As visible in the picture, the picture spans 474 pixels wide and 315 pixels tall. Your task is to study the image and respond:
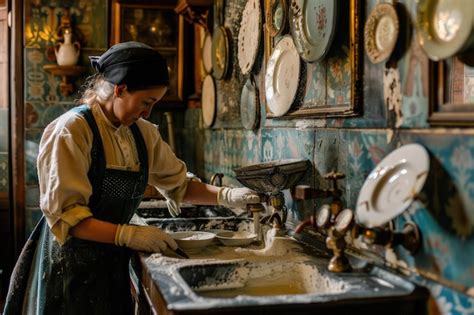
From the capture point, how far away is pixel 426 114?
1.52 metres

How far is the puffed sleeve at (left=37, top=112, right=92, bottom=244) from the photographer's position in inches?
77.1

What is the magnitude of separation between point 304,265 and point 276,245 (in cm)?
23

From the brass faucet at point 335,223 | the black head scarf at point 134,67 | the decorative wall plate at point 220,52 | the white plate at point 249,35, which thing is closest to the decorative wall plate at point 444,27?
the brass faucet at point 335,223

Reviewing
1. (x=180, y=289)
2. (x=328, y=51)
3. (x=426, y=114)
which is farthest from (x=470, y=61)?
(x=180, y=289)

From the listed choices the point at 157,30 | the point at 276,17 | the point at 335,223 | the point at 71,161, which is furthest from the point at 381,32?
the point at 157,30

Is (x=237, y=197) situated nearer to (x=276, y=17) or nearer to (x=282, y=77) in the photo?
(x=282, y=77)

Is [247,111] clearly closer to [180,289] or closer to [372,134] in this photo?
[372,134]

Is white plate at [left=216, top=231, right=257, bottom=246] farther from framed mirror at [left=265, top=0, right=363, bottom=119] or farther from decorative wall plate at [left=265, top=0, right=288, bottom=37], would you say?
decorative wall plate at [left=265, top=0, right=288, bottom=37]

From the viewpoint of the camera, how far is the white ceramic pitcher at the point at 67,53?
14.4 ft

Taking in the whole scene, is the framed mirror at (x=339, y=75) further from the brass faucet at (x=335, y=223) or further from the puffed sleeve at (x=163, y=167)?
the puffed sleeve at (x=163, y=167)

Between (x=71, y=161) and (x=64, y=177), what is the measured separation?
0.07 metres

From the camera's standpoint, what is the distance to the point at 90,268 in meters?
2.15

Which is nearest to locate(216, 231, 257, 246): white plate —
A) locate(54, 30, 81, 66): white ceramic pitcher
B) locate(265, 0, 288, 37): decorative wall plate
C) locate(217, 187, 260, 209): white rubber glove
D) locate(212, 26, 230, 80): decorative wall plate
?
locate(217, 187, 260, 209): white rubber glove

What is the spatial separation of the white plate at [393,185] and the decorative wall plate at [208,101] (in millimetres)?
2147
